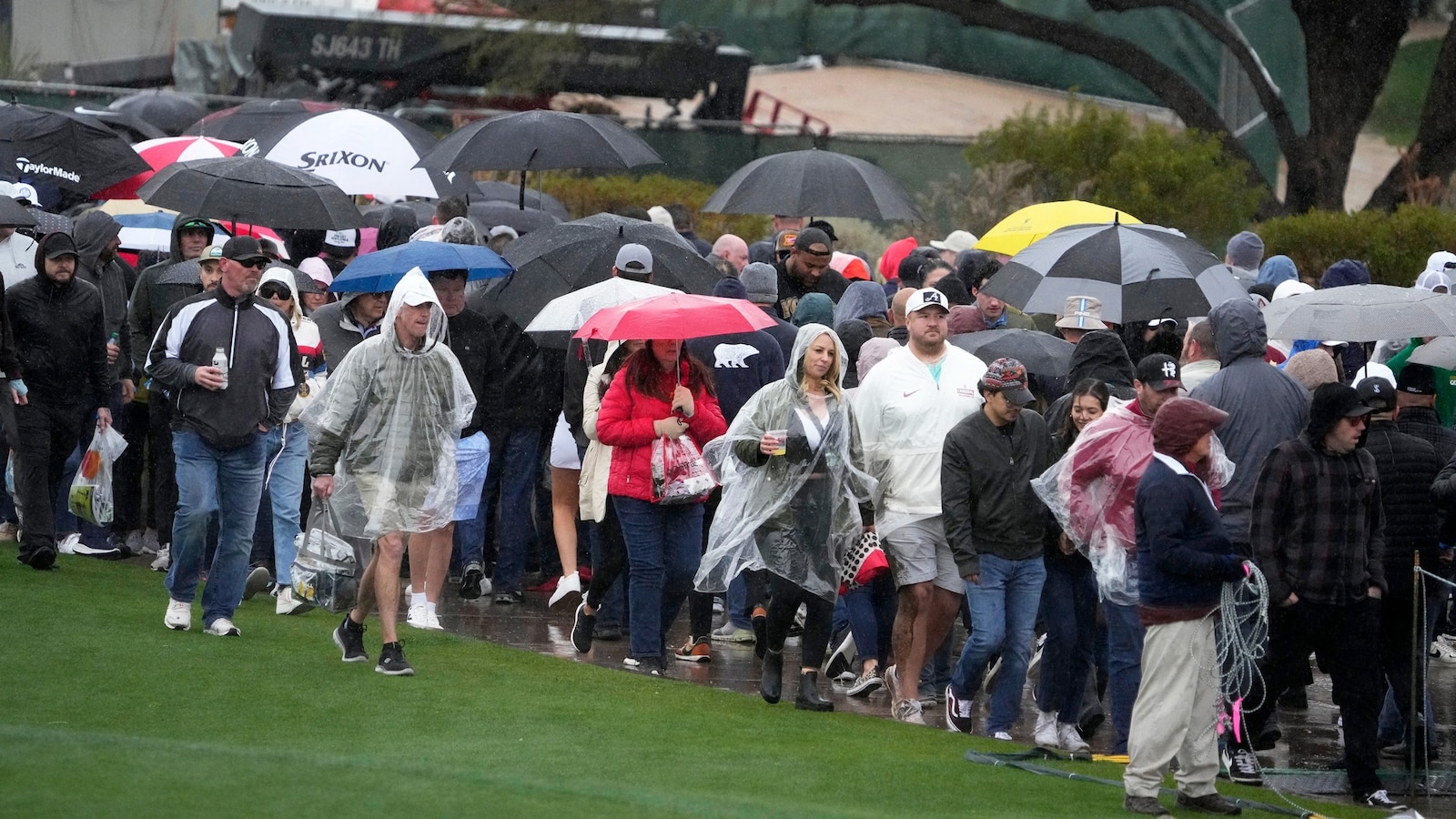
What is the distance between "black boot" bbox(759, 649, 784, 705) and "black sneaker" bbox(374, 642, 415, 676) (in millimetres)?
1667

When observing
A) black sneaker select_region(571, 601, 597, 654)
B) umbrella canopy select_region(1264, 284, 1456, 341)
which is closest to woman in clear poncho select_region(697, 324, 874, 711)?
black sneaker select_region(571, 601, 597, 654)

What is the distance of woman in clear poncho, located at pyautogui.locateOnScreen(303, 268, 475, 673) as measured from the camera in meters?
9.03

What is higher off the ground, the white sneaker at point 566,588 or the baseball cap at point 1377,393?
the baseball cap at point 1377,393

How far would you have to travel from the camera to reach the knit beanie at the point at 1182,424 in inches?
289

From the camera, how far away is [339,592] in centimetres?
955

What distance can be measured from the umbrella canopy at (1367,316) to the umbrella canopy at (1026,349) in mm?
1072

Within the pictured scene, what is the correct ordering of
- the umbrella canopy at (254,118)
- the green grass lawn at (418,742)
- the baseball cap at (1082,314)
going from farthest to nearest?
1. the umbrella canopy at (254,118)
2. the baseball cap at (1082,314)
3. the green grass lawn at (418,742)

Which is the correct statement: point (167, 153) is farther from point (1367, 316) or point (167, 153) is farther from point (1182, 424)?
point (1182, 424)

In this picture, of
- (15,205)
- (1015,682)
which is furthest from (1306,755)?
(15,205)

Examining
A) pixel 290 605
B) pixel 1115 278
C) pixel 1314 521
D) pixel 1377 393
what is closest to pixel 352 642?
pixel 290 605

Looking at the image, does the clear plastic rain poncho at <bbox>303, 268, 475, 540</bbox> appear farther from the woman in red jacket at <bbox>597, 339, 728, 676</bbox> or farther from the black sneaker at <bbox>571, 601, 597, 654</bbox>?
the black sneaker at <bbox>571, 601, 597, 654</bbox>

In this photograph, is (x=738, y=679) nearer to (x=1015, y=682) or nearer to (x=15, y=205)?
(x=1015, y=682)

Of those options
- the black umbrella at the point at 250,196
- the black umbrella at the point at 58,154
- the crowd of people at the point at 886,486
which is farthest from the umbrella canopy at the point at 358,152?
the crowd of people at the point at 886,486

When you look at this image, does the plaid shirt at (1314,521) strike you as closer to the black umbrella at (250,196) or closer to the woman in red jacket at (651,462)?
the woman in red jacket at (651,462)
